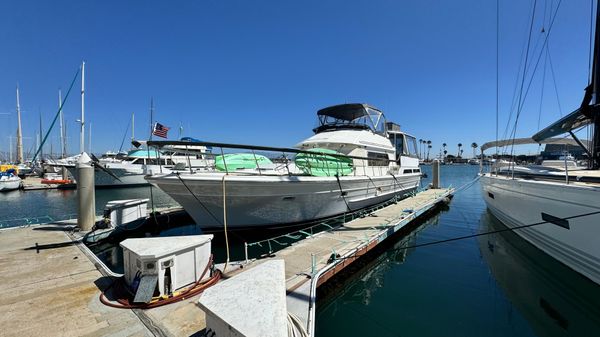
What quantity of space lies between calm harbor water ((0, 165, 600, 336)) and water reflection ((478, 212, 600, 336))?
0.02 meters

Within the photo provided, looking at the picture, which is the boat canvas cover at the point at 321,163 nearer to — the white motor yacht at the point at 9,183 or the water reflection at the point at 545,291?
the water reflection at the point at 545,291

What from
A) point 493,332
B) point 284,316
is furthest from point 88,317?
point 493,332

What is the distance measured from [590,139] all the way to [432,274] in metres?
7.47

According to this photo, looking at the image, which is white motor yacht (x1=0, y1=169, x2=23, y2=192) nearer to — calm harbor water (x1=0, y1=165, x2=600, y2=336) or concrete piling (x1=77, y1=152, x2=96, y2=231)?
concrete piling (x1=77, y1=152, x2=96, y2=231)

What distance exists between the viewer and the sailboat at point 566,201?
5.32 m

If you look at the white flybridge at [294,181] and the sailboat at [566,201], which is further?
the white flybridge at [294,181]

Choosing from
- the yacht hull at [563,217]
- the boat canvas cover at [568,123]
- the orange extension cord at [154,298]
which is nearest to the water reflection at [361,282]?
the orange extension cord at [154,298]

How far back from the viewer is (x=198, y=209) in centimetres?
834

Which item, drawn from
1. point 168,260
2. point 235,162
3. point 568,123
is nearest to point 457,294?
point 168,260

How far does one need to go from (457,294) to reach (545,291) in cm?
215

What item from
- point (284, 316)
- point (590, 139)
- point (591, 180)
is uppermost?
point (590, 139)

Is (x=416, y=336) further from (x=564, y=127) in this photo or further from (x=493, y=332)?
(x=564, y=127)

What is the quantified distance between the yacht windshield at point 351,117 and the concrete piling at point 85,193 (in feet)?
36.2

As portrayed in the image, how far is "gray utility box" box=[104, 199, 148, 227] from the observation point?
9.63 meters
